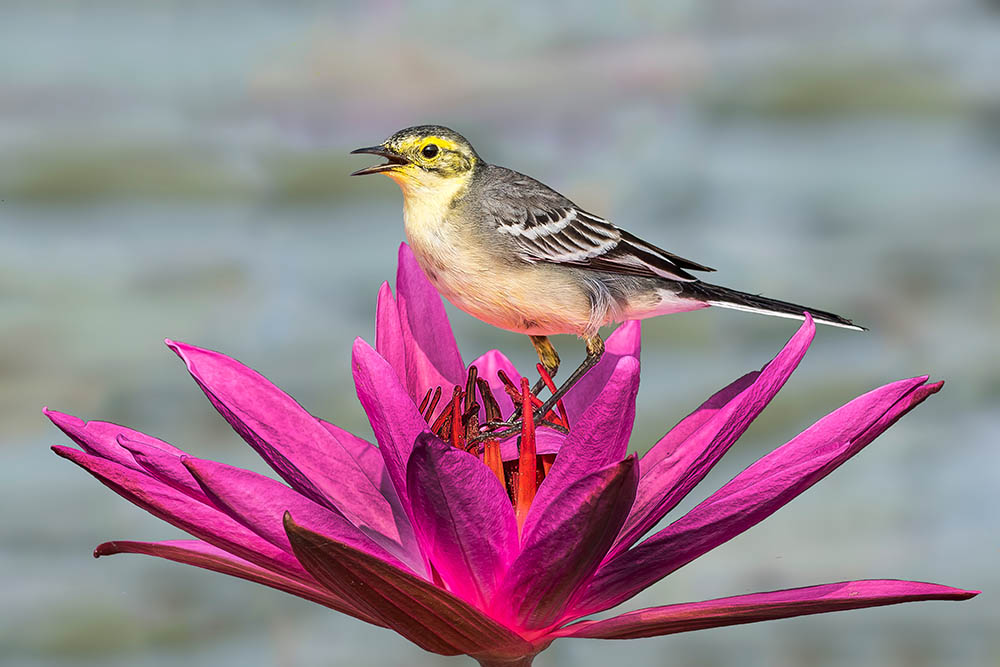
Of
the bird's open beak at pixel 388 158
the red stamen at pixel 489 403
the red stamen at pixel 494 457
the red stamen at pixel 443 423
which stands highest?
the bird's open beak at pixel 388 158

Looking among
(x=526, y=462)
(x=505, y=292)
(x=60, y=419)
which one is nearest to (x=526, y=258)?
(x=505, y=292)

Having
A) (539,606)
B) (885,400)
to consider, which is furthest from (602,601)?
(885,400)

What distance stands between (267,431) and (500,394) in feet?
0.52

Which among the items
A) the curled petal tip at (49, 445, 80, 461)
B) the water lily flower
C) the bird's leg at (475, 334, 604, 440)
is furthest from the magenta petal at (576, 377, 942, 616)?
the curled petal tip at (49, 445, 80, 461)

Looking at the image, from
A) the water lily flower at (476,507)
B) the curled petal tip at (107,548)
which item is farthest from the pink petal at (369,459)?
the curled petal tip at (107,548)

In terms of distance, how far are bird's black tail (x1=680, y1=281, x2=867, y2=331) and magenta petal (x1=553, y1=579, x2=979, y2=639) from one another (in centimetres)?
17

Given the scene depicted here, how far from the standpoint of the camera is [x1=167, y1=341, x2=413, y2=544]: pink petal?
424 mm

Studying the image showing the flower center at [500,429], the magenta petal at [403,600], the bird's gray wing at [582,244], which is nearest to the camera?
the magenta petal at [403,600]

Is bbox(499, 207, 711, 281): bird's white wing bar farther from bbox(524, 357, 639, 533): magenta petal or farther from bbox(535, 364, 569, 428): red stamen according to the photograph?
bbox(524, 357, 639, 533): magenta petal

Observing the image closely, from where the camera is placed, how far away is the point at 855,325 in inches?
19.8

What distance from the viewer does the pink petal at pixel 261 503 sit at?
1.18 ft

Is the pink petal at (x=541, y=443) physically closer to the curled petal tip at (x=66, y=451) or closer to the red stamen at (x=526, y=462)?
the red stamen at (x=526, y=462)

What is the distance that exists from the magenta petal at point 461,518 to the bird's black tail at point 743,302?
0.22m

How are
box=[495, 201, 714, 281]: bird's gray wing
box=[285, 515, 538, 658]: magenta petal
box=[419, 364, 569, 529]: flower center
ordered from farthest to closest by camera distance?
1. box=[495, 201, 714, 281]: bird's gray wing
2. box=[419, 364, 569, 529]: flower center
3. box=[285, 515, 538, 658]: magenta petal
